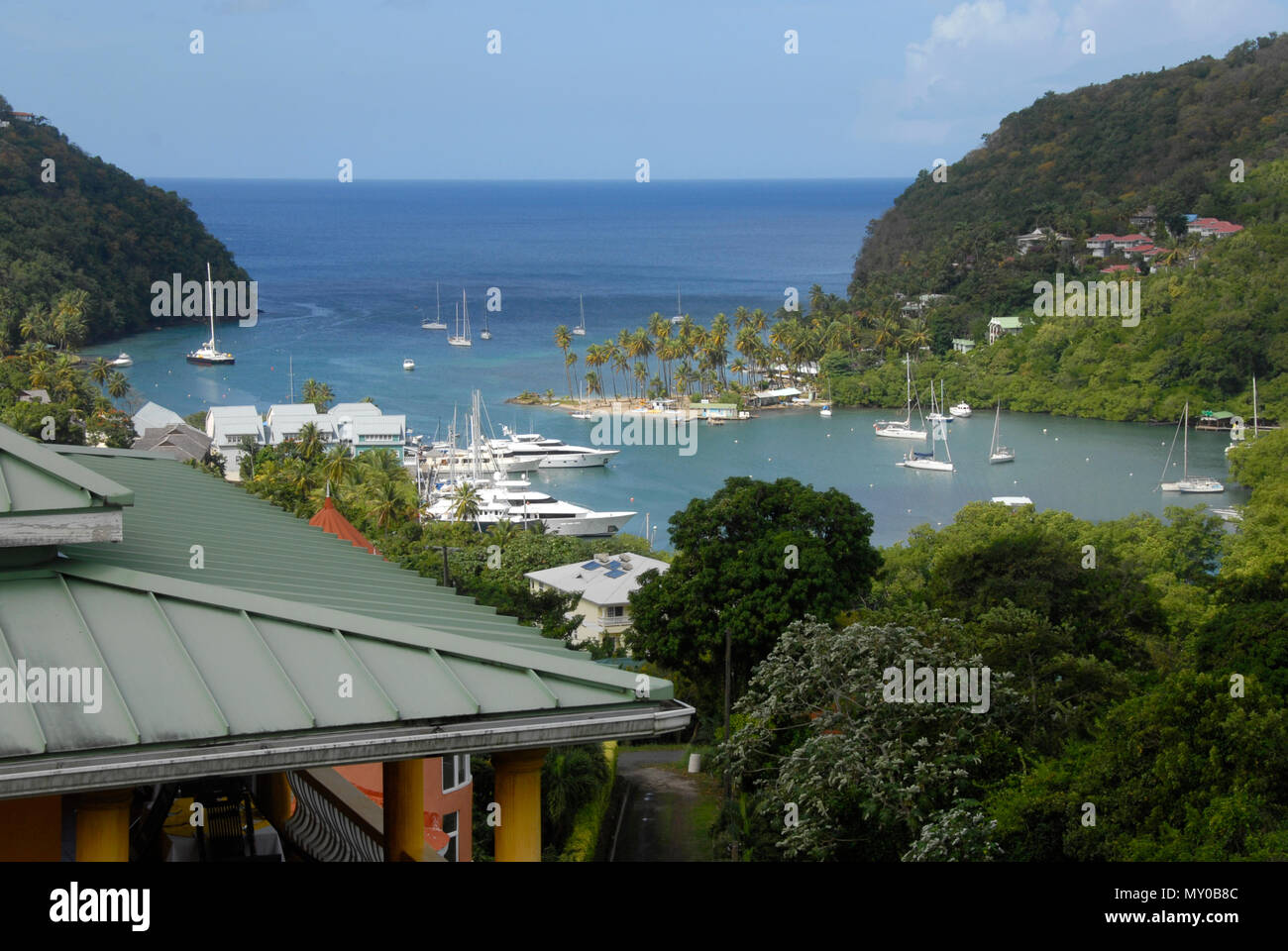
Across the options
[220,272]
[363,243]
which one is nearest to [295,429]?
[220,272]

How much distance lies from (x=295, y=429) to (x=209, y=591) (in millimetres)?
59325

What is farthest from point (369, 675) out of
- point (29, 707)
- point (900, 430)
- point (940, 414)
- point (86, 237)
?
point (86, 237)

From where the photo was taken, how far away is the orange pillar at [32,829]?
4348 millimetres

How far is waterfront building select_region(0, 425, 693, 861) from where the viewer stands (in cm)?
397

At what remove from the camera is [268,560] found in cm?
621

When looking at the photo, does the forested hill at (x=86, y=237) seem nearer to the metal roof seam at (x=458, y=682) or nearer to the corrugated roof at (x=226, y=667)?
the corrugated roof at (x=226, y=667)

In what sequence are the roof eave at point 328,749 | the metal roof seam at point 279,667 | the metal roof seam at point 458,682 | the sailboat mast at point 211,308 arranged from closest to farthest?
the roof eave at point 328,749
the metal roof seam at point 279,667
the metal roof seam at point 458,682
the sailboat mast at point 211,308

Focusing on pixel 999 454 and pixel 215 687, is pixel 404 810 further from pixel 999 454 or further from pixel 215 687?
pixel 999 454

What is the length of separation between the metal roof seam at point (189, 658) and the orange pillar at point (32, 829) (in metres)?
0.64

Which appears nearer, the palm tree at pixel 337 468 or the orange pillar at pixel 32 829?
the orange pillar at pixel 32 829

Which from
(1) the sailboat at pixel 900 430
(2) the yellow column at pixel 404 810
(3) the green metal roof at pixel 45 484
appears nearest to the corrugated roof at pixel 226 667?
(3) the green metal roof at pixel 45 484

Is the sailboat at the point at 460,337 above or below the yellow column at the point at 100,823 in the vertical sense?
above

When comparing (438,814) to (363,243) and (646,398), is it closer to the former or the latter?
(646,398)

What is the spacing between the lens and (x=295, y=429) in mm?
62000
